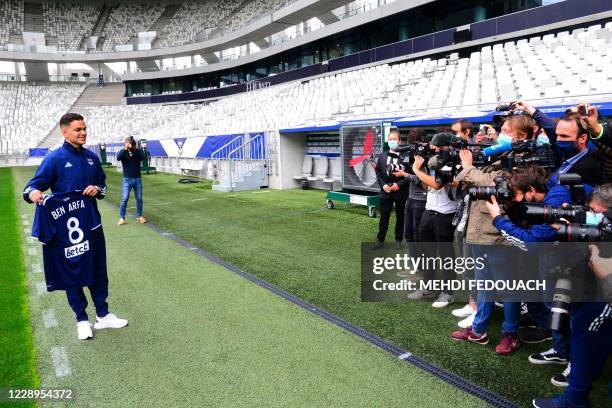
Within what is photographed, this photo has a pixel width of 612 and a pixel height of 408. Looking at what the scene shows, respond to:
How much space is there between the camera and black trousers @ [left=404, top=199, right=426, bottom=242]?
185 inches

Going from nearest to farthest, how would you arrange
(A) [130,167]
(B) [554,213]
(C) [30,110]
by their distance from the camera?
(B) [554,213]
(A) [130,167]
(C) [30,110]

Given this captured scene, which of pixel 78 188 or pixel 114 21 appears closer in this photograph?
pixel 78 188

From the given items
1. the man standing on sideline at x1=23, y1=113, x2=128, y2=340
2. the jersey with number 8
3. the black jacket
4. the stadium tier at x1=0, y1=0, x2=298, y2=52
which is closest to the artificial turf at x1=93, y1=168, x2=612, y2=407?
the black jacket

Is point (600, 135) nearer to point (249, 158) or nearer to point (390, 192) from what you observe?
point (390, 192)

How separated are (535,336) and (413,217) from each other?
5.79 ft

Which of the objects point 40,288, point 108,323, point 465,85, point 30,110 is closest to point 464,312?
point 108,323

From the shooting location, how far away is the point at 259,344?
352 centimetres

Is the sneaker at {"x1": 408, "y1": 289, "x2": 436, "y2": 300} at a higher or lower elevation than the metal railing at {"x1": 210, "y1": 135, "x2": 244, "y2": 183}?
lower

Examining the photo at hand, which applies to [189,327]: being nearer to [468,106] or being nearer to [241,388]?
[241,388]

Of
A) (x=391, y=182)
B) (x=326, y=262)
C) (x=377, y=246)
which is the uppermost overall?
(x=391, y=182)

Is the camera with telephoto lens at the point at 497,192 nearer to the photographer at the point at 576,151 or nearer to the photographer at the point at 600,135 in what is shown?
the photographer at the point at 576,151

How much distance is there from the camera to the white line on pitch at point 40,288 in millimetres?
Answer: 4996

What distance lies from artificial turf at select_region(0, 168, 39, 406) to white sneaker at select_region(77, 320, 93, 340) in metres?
0.36

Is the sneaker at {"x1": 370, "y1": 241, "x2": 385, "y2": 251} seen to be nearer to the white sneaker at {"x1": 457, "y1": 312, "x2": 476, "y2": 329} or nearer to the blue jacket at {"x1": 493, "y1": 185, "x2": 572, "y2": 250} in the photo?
the white sneaker at {"x1": 457, "y1": 312, "x2": 476, "y2": 329}
